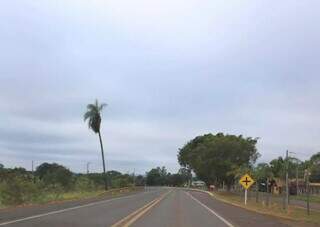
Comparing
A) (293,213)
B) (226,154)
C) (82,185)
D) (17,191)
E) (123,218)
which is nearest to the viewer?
(123,218)

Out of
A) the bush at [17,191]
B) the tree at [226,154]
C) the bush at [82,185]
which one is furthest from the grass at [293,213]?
the tree at [226,154]

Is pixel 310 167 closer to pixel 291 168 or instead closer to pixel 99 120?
pixel 291 168

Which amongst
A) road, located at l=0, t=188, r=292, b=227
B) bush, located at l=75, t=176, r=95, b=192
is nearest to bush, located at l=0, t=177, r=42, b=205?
road, located at l=0, t=188, r=292, b=227

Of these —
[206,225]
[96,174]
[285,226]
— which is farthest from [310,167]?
[96,174]

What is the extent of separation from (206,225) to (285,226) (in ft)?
14.0

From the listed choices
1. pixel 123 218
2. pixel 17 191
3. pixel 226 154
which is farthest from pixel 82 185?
pixel 123 218

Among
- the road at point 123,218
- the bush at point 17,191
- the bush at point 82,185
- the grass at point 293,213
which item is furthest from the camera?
the bush at point 82,185

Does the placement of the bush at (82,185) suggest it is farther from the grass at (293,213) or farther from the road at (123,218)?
the road at (123,218)

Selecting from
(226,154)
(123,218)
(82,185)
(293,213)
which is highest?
(226,154)

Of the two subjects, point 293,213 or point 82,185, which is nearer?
point 293,213

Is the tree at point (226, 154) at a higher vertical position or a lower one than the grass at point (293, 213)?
higher

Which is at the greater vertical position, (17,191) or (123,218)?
(17,191)

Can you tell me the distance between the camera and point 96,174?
160 meters

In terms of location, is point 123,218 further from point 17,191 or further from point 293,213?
point 17,191
